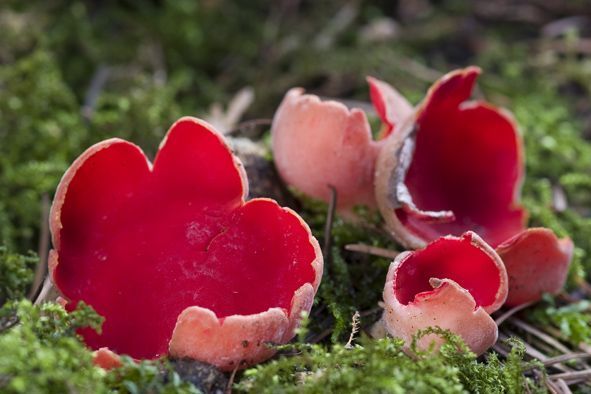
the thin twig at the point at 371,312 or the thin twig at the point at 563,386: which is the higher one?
the thin twig at the point at 371,312

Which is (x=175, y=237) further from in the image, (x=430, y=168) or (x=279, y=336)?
(x=430, y=168)

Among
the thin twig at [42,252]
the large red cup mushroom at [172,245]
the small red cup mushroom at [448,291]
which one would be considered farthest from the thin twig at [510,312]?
the thin twig at [42,252]

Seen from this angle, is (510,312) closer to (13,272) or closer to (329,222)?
(329,222)

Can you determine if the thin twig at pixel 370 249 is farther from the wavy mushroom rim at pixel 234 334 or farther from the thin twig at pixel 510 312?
the wavy mushroom rim at pixel 234 334

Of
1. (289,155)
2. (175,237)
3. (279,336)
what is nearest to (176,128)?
(175,237)

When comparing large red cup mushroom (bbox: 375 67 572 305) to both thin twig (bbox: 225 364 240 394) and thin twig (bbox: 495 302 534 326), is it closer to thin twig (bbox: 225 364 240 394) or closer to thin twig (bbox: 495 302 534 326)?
thin twig (bbox: 495 302 534 326)

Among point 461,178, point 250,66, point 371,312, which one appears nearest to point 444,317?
point 371,312
